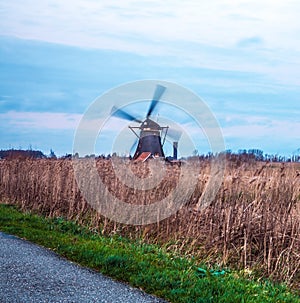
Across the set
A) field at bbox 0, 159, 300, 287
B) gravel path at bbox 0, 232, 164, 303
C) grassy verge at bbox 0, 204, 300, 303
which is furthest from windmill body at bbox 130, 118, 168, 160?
gravel path at bbox 0, 232, 164, 303

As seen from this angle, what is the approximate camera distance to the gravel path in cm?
680

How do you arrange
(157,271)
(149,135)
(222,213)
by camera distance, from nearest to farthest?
(157,271), (222,213), (149,135)

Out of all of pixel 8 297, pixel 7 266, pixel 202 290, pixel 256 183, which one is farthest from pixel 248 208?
pixel 8 297

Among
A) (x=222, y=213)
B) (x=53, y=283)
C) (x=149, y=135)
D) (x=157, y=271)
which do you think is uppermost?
(x=149, y=135)

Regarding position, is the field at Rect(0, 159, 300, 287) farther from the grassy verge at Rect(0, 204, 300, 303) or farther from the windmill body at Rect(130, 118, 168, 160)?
the windmill body at Rect(130, 118, 168, 160)

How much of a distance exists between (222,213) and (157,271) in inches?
116

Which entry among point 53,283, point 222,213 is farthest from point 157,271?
point 222,213

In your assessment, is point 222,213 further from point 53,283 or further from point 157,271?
point 53,283

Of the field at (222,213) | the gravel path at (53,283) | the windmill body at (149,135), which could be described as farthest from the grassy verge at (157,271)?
the windmill body at (149,135)

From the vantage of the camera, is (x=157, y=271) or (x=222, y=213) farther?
(x=222, y=213)

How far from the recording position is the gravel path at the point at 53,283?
22.3ft

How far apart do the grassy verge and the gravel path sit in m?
0.28

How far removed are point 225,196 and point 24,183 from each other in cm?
791

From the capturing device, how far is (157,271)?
8.23 m
